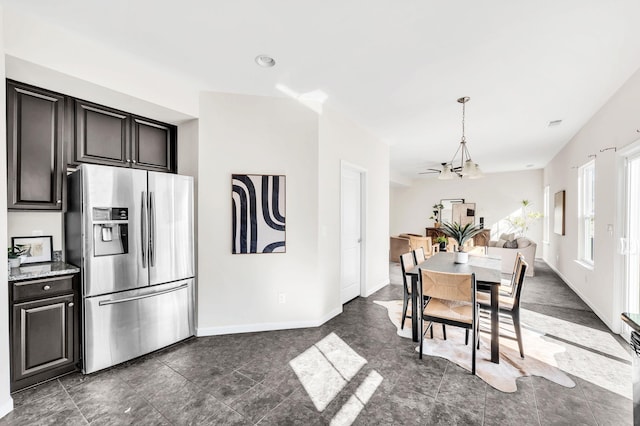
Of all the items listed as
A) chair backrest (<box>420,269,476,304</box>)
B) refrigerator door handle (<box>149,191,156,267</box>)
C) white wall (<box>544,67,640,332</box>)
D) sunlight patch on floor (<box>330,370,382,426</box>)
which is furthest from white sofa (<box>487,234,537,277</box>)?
refrigerator door handle (<box>149,191,156,267</box>)

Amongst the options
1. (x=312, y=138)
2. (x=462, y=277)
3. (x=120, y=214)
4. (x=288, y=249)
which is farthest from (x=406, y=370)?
(x=120, y=214)

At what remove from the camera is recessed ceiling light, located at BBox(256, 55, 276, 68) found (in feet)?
8.30

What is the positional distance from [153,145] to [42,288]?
1.66m

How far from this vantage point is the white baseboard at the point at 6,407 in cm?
192

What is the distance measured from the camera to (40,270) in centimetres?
230

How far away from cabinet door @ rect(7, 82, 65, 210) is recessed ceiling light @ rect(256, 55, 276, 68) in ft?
5.71

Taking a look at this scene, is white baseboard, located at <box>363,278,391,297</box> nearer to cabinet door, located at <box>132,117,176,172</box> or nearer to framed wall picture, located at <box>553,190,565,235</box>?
cabinet door, located at <box>132,117,176,172</box>

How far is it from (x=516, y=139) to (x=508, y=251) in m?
2.43

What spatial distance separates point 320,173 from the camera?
3.49 meters

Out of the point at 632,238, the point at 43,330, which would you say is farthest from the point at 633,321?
the point at 43,330

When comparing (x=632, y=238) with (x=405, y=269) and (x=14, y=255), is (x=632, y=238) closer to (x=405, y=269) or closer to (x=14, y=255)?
(x=405, y=269)

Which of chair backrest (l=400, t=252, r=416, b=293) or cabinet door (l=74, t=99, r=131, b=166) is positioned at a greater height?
cabinet door (l=74, t=99, r=131, b=166)

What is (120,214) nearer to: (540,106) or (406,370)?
(406,370)

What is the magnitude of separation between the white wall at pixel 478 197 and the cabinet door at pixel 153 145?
8896 mm
